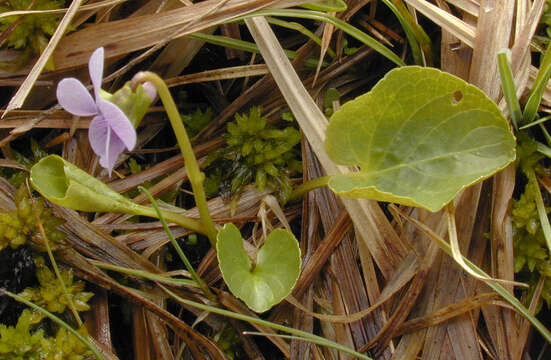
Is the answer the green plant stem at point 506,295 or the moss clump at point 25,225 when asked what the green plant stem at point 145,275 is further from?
the green plant stem at point 506,295

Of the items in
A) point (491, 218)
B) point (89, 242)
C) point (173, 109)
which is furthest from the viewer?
point (89, 242)

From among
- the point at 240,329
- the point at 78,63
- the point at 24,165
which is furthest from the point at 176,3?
the point at 240,329

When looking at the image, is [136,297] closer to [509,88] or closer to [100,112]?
[100,112]

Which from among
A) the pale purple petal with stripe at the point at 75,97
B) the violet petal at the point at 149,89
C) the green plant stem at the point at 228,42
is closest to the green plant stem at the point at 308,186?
the green plant stem at the point at 228,42

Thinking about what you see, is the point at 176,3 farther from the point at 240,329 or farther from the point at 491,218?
the point at 491,218

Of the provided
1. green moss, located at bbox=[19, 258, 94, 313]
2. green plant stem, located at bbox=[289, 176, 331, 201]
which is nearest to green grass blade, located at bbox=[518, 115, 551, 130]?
green plant stem, located at bbox=[289, 176, 331, 201]

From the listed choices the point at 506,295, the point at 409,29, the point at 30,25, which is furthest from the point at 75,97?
the point at 506,295

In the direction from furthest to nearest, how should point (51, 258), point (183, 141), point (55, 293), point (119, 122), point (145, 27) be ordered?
point (145, 27), point (55, 293), point (51, 258), point (183, 141), point (119, 122)
